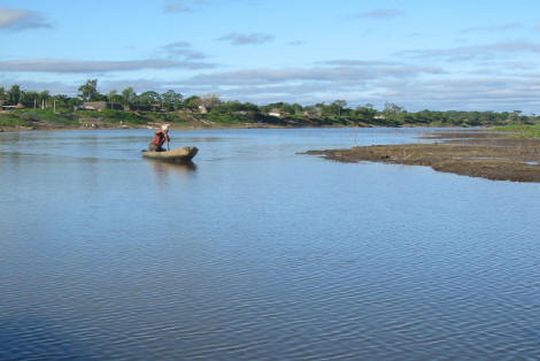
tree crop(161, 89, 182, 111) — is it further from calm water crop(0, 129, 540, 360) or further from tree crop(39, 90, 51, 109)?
calm water crop(0, 129, 540, 360)

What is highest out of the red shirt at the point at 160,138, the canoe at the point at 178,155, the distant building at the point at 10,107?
the distant building at the point at 10,107

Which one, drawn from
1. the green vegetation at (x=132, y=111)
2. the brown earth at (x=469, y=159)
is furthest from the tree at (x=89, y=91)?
the brown earth at (x=469, y=159)

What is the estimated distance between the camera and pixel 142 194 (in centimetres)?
2808

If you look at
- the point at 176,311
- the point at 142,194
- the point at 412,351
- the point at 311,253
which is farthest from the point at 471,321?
the point at 142,194

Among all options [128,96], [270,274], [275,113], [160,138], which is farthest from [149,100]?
[270,274]

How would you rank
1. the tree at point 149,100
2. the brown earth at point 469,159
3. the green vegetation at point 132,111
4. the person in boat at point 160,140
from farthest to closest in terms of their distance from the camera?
1. the tree at point 149,100
2. the green vegetation at point 132,111
3. the person in boat at point 160,140
4. the brown earth at point 469,159

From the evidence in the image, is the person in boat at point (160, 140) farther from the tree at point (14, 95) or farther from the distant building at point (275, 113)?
the distant building at point (275, 113)

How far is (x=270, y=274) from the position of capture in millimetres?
14375

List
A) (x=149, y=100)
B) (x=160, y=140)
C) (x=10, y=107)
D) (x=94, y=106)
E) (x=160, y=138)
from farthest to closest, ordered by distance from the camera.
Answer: (x=149, y=100), (x=94, y=106), (x=10, y=107), (x=160, y=138), (x=160, y=140)

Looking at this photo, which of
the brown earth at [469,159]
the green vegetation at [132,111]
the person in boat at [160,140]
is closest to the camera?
the brown earth at [469,159]

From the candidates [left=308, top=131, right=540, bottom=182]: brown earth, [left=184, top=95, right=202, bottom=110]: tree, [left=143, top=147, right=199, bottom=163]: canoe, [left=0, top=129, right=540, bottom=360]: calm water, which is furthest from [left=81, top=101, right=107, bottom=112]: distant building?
[left=0, top=129, right=540, bottom=360]: calm water

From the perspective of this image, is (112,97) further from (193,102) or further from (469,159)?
(469,159)

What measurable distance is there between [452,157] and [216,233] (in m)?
30.1

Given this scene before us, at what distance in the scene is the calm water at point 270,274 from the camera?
10.3 m
